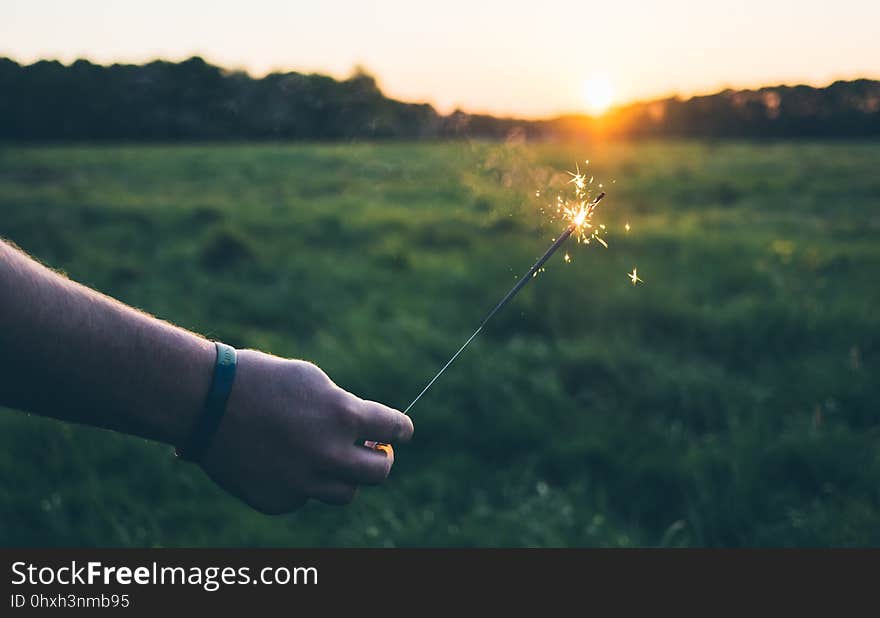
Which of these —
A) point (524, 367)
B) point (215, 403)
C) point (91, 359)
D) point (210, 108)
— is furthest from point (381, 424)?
point (210, 108)

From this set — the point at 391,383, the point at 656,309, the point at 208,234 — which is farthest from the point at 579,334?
the point at 208,234

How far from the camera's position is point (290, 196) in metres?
10.5

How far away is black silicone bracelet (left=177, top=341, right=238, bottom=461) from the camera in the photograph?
1.23 m

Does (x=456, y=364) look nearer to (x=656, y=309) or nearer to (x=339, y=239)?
(x=656, y=309)

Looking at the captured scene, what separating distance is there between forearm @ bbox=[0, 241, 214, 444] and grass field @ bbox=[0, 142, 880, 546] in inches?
42.0

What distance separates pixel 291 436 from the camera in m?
1.27

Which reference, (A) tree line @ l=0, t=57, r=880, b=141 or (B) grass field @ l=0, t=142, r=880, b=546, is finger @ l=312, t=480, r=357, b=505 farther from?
(A) tree line @ l=0, t=57, r=880, b=141

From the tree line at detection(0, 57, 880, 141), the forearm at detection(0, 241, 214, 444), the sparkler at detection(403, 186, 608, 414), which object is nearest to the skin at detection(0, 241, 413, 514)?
the forearm at detection(0, 241, 214, 444)

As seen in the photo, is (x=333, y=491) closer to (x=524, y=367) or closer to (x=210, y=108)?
(x=524, y=367)

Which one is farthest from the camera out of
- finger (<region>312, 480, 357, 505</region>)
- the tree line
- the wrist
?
the tree line

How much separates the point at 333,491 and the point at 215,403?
288 millimetres

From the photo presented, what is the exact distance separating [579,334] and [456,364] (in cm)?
99

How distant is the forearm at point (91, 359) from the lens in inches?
42.9

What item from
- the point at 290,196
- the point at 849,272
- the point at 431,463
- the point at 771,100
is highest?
the point at 771,100
